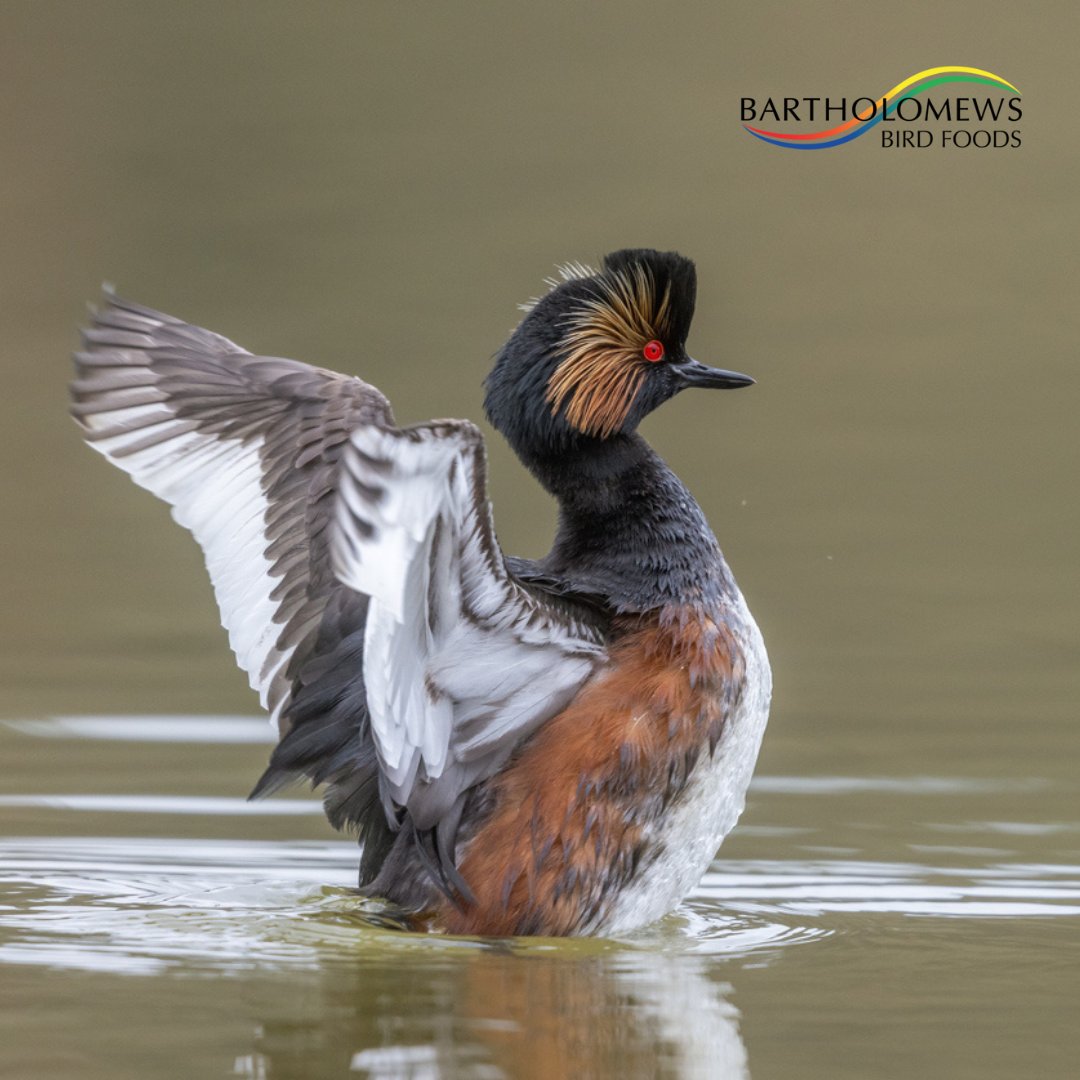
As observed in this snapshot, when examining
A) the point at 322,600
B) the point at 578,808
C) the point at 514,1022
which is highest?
the point at 322,600

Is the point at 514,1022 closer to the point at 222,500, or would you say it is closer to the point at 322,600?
the point at 322,600

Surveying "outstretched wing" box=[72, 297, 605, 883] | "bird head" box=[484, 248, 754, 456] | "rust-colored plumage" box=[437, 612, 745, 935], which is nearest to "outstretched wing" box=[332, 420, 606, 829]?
"outstretched wing" box=[72, 297, 605, 883]

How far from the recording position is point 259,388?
24.1 feet

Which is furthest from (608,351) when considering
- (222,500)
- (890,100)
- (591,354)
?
(890,100)

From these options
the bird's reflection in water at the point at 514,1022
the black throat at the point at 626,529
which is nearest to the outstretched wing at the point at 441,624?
the black throat at the point at 626,529

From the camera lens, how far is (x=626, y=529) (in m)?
7.46

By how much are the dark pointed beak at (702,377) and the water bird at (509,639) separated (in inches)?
11.6

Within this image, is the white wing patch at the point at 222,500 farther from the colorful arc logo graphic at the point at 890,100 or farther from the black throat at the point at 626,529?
the colorful arc logo graphic at the point at 890,100

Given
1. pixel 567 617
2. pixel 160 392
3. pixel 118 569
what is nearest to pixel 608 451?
pixel 567 617

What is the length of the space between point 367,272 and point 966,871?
10.9 meters

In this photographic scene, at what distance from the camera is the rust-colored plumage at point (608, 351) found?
7.42 m

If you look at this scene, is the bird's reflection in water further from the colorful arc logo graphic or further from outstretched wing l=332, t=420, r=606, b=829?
the colorful arc logo graphic

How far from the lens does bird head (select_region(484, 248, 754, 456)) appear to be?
739cm

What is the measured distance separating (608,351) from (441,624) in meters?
1.52
